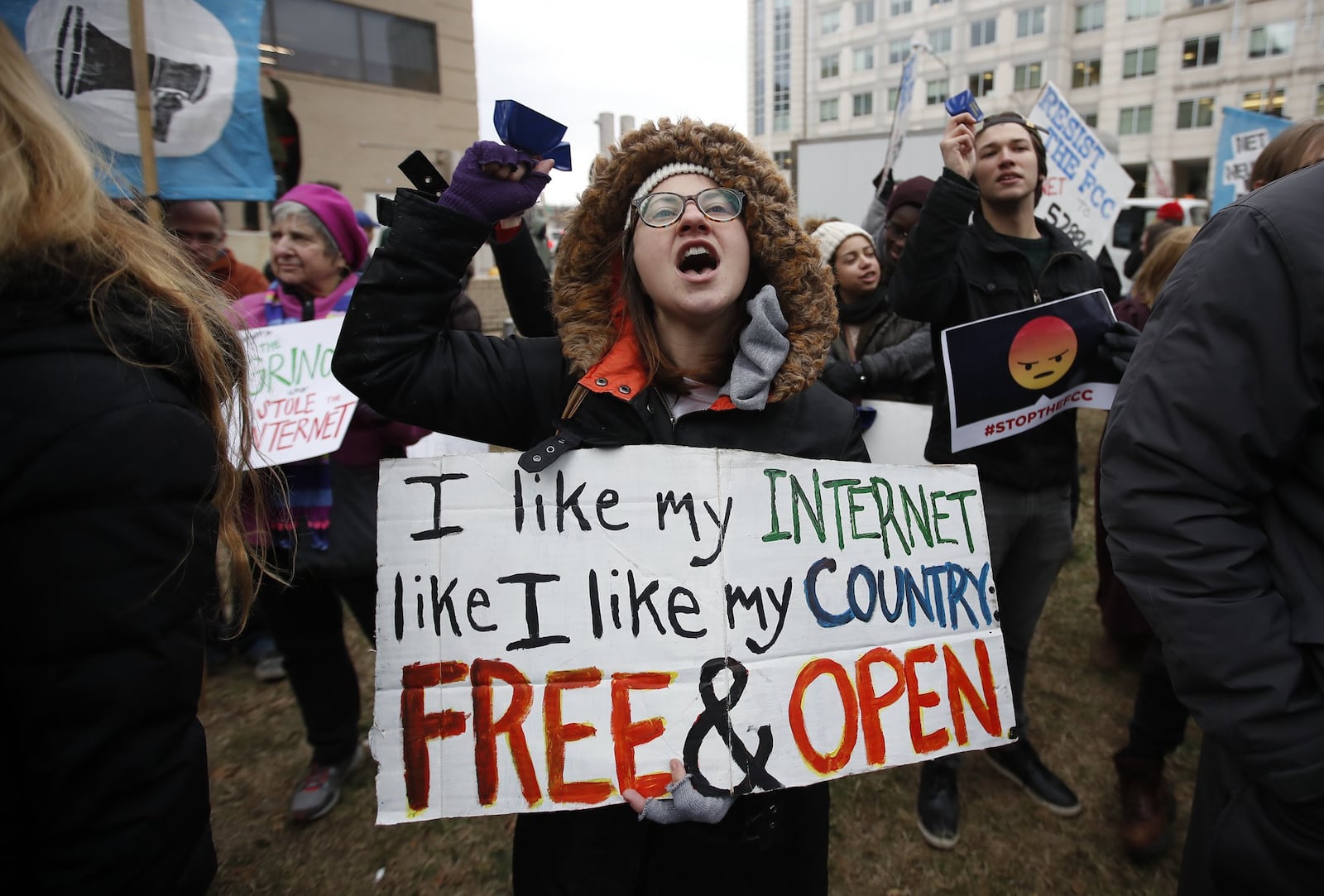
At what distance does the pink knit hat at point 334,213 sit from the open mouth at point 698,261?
64.6 inches

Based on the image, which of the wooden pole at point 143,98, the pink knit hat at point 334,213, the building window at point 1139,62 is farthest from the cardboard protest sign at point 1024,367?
the building window at point 1139,62

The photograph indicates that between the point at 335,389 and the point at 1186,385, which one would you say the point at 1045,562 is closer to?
the point at 1186,385

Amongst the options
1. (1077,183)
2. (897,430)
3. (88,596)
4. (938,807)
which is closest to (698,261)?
(88,596)

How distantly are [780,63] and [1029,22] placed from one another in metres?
31.1

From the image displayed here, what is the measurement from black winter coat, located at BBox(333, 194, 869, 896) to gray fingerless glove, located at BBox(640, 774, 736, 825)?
123 millimetres

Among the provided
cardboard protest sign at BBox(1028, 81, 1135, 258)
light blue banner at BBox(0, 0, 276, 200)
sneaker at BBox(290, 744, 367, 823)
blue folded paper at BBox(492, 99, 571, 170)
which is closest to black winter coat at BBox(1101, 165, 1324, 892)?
blue folded paper at BBox(492, 99, 571, 170)

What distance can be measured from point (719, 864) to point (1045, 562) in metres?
1.67

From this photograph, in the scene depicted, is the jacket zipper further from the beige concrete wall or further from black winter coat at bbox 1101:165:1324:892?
the beige concrete wall

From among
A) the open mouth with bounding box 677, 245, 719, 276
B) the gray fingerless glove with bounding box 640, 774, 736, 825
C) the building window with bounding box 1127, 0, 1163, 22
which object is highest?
the building window with bounding box 1127, 0, 1163, 22

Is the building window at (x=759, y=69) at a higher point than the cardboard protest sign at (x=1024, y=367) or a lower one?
higher

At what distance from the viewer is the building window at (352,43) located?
13758 mm

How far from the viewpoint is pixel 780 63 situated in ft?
229

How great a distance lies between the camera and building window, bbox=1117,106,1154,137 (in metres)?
37.6

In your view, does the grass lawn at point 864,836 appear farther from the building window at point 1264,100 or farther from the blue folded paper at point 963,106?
the building window at point 1264,100
